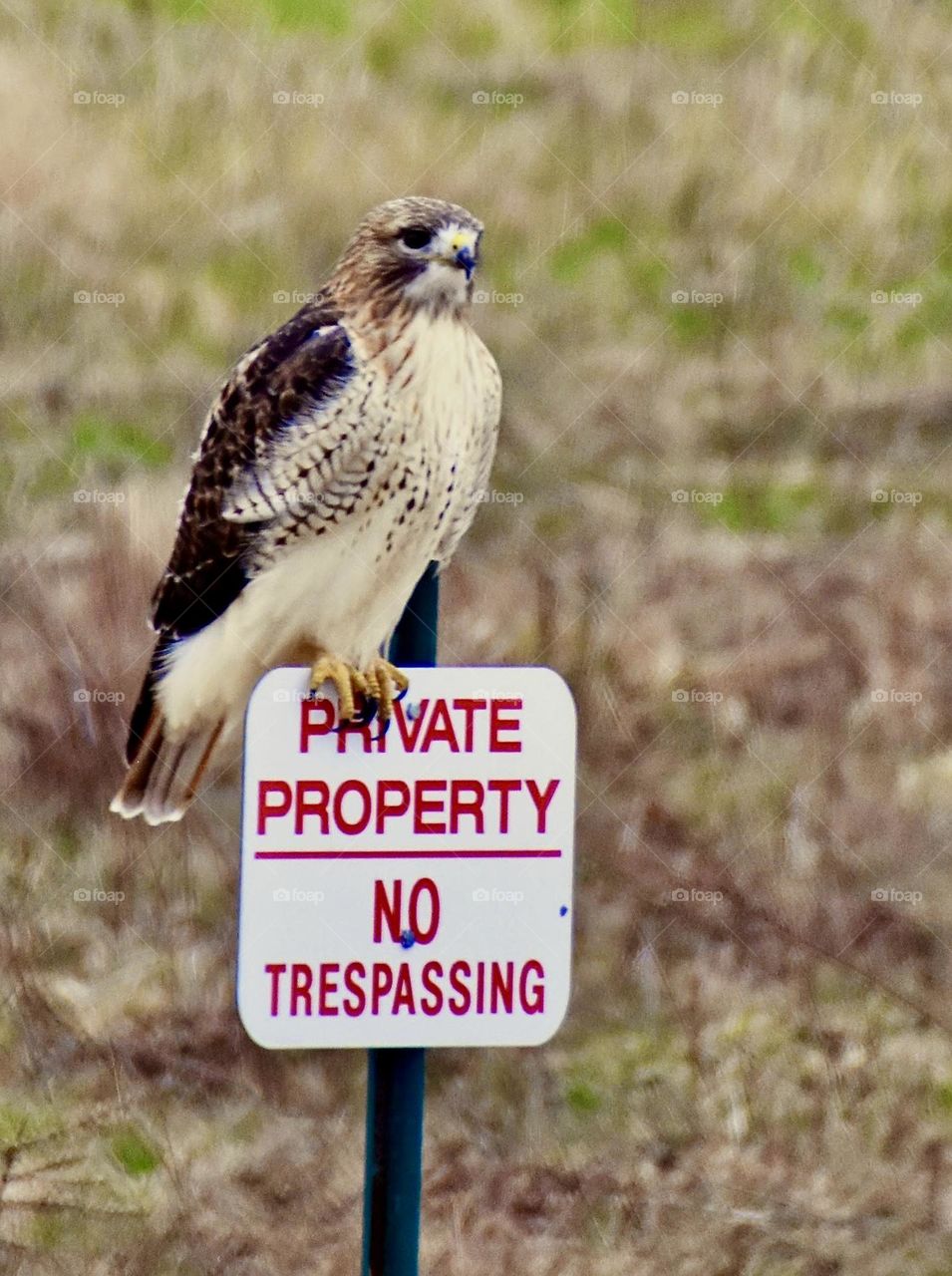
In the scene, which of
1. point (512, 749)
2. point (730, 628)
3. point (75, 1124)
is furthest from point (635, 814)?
point (512, 749)

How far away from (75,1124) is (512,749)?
5.48ft

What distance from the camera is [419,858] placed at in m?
1.75

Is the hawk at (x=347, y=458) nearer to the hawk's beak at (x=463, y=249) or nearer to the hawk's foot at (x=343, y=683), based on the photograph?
the hawk's beak at (x=463, y=249)

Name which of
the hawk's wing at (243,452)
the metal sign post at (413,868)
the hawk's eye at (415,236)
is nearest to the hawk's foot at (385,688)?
the metal sign post at (413,868)

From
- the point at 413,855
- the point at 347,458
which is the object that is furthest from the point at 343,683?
the point at 347,458

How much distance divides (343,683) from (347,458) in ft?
2.05

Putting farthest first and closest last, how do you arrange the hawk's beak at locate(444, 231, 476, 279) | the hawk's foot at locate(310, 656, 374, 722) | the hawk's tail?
the hawk's tail
the hawk's beak at locate(444, 231, 476, 279)
the hawk's foot at locate(310, 656, 374, 722)

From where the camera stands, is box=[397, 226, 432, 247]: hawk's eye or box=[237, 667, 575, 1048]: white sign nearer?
box=[237, 667, 575, 1048]: white sign

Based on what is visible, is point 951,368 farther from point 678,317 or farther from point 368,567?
point 368,567

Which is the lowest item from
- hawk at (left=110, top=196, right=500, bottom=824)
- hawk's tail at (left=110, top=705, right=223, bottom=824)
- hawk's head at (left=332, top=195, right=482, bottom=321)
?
hawk's tail at (left=110, top=705, right=223, bottom=824)

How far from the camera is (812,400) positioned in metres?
3.10

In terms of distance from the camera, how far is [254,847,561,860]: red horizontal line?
174 cm

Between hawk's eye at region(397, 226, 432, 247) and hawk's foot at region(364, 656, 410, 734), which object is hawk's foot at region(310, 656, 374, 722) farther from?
hawk's eye at region(397, 226, 432, 247)

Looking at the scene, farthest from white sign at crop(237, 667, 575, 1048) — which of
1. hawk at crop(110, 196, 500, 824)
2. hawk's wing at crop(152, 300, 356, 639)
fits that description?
hawk's wing at crop(152, 300, 356, 639)
